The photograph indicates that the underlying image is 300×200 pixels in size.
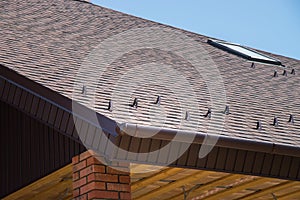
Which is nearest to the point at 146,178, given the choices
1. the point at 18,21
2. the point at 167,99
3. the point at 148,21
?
the point at 167,99

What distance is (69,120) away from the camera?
18.0ft

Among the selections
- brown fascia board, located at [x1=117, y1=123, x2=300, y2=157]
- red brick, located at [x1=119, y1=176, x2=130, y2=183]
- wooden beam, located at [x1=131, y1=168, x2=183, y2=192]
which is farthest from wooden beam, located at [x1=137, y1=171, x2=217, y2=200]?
red brick, located at [x1=119, y1=176, x2=130, y2=183]

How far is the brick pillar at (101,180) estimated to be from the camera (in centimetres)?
539

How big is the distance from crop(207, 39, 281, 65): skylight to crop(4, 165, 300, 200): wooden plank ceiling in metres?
3.97

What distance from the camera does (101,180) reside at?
5414mm

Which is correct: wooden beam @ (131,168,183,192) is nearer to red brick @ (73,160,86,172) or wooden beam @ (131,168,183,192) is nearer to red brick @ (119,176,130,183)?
red brick @ (119,176,130,183)

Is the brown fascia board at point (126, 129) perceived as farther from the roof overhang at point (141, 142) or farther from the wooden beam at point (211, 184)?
the wooden beam at point (211, 184)

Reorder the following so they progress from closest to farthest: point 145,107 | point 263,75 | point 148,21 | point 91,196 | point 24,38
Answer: point 91,196, point 145,107, point 24,38, point 263,75, point 148,21

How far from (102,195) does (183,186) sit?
190cm

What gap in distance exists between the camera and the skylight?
37.1 ft

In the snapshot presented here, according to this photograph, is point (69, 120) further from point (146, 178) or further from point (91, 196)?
point (146, 178)

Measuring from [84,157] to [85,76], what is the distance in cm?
145

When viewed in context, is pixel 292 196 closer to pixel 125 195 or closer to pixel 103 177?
pixel 125 195

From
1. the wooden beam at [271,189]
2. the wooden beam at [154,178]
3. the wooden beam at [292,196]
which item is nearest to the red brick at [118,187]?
the wooden beam at [154,178]
